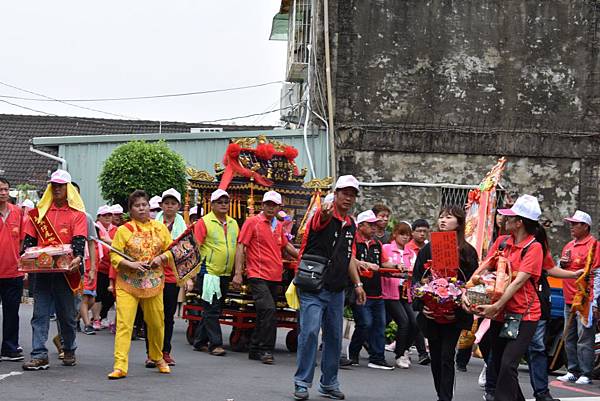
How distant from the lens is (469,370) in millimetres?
13609

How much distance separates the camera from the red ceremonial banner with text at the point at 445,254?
30.5ft

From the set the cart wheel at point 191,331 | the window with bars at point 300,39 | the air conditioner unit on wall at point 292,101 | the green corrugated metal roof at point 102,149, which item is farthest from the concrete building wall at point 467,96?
the cart wheel at point 191,331

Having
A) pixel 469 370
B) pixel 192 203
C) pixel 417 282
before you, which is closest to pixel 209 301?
pixel 469 370

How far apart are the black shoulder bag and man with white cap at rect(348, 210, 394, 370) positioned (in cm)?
324

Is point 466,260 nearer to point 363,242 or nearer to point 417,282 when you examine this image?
point 417,282

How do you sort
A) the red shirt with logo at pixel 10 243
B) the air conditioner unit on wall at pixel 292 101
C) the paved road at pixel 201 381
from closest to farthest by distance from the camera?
the paved road at pixel 201 381 → the red shirt with logo at pixel 10 243 → the air conditioner unit on wall at pixel 292 101

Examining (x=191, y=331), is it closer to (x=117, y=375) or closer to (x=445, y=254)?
(x=117, y=375)

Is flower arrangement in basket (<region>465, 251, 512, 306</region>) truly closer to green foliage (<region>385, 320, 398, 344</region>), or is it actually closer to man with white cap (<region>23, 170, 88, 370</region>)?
man with white cap (<region>23, 170, 88, 370</region>)

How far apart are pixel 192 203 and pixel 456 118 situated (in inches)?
245

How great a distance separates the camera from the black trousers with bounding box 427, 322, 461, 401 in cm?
927

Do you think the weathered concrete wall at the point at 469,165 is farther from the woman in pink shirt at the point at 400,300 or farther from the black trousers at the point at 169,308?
the black trousers at the point at 169,308

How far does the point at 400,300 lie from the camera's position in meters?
13.9

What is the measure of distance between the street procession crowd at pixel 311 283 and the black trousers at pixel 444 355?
0.04 ft

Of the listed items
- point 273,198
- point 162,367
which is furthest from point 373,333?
point 162,367
